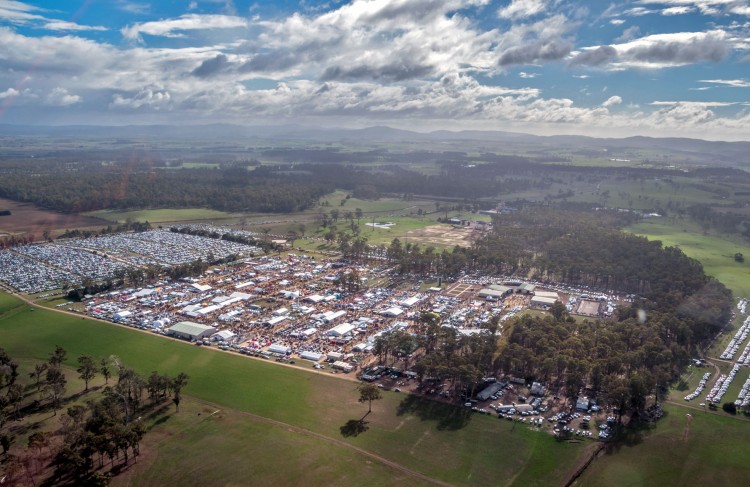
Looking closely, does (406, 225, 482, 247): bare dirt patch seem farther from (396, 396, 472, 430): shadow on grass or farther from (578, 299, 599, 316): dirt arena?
(396, 396, 472, 430): shadow on grass

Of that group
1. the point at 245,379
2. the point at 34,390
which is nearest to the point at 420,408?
the point at 245,379

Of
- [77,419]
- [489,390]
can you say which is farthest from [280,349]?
[489,390]

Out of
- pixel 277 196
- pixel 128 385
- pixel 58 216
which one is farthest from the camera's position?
pixel 277 196

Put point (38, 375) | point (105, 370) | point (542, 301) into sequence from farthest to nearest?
point (542, 301)
point (105, 370)
point (38, 375)

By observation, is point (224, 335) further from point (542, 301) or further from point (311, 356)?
point (542, 301)

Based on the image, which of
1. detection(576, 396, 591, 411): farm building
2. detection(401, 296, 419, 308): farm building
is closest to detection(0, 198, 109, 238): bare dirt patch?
detection(401, 296, 419, 308): farm building

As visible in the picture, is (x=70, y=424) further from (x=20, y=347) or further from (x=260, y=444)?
(x=20, y=347)
